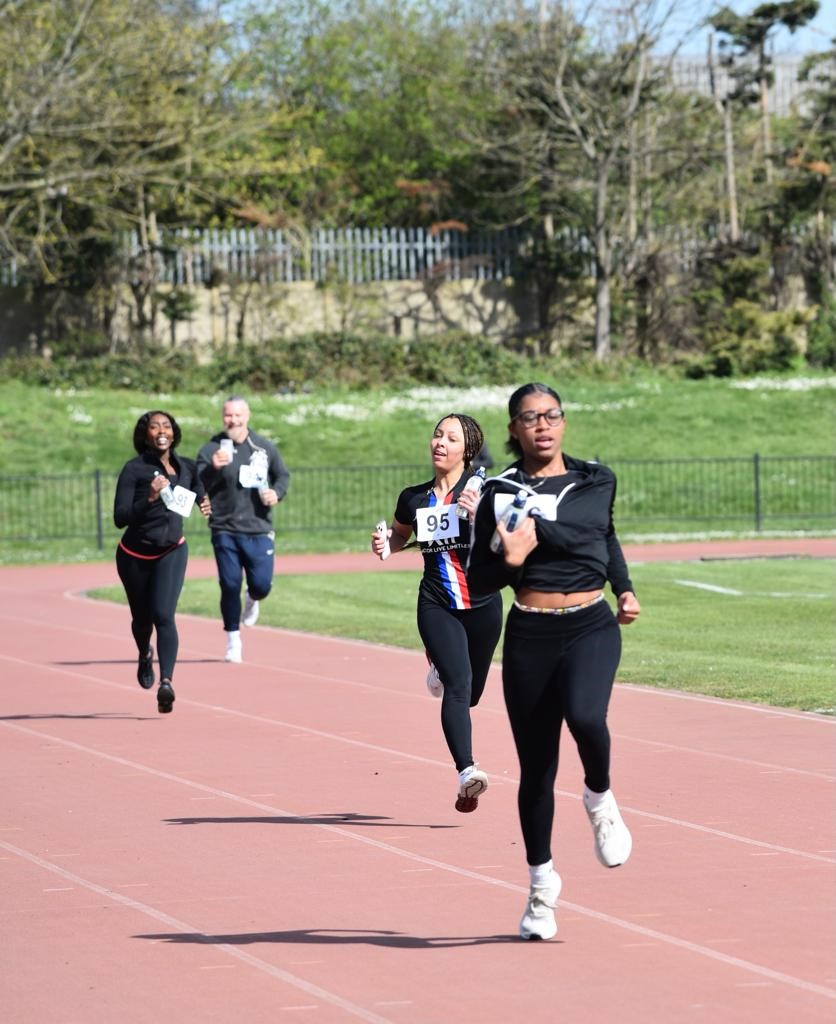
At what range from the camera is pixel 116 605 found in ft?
70.2

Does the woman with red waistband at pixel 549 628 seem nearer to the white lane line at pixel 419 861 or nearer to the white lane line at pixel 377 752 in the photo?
the white lane line at pixel 419 861

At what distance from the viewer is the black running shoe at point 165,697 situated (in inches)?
474

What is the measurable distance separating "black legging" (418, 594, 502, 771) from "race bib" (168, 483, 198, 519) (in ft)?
11.7

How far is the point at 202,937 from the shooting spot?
634 centimetres

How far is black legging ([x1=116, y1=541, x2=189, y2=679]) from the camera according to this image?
12242 mm

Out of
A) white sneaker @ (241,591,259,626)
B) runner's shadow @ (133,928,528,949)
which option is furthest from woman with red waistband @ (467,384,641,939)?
white sneaker @ (241,591,259,626)

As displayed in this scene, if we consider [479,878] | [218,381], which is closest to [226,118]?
[218,381]

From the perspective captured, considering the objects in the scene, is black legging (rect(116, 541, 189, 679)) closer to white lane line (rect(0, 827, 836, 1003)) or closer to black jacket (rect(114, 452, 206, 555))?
black jacket (rect(114, 452, 206, 555))

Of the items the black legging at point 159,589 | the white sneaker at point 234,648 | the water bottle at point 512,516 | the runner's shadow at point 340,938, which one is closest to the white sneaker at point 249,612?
the white sneaker at point 234,648

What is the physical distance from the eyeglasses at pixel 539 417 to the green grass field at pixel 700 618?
20.0 feet

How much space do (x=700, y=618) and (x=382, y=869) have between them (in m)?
11.2

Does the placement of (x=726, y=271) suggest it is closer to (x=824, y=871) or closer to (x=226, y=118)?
(x=226, y=118)

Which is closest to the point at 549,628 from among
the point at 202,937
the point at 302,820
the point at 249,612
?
the point at 202,937

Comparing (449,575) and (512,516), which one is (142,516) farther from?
(512,516)
